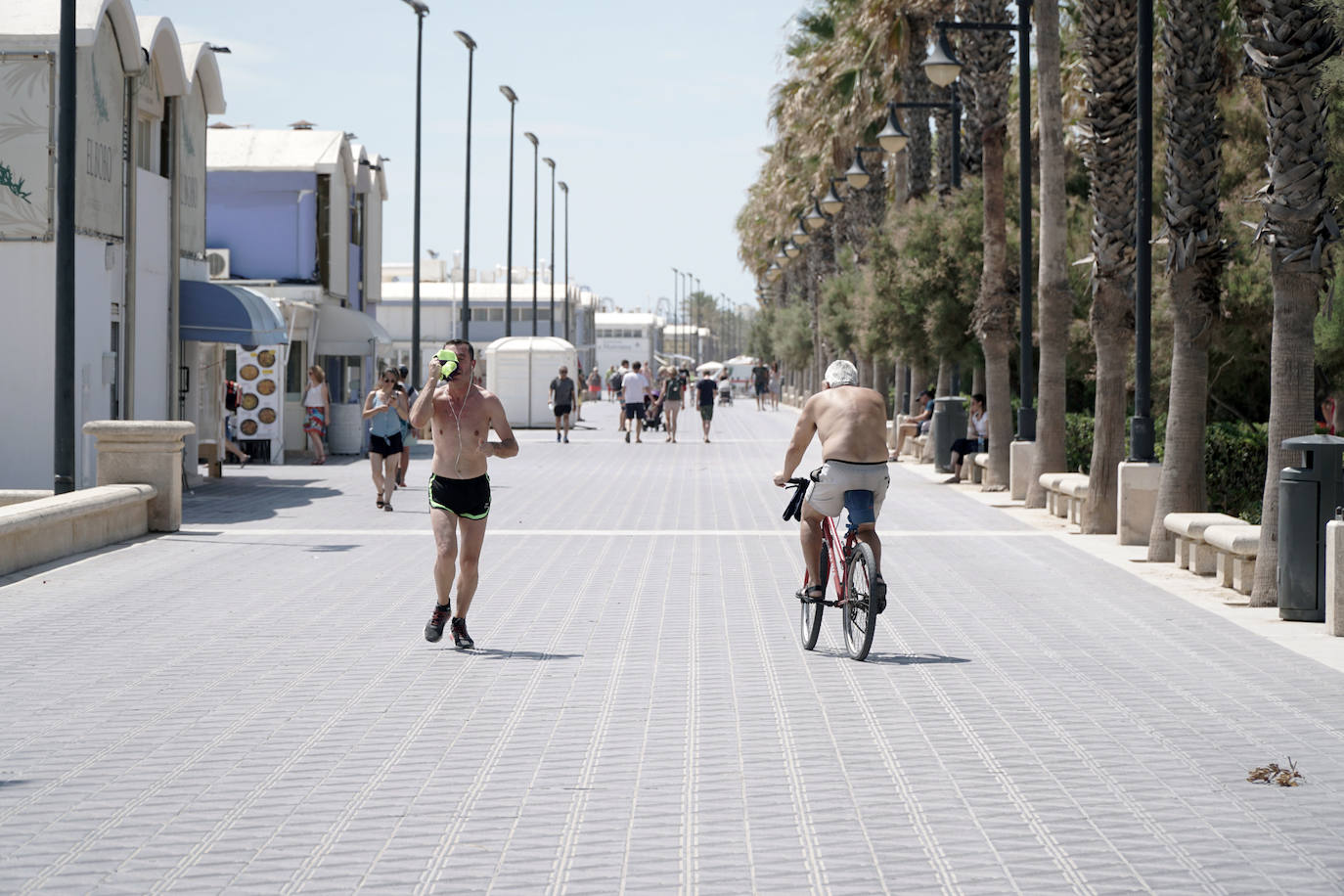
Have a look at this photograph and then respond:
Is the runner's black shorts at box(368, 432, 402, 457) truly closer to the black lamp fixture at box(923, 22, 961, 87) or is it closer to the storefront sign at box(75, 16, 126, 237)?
the storefront sign at box(75, 16, 126, 237)

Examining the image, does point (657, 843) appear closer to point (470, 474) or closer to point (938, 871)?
point (938, 871)

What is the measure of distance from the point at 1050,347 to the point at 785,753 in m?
14.2

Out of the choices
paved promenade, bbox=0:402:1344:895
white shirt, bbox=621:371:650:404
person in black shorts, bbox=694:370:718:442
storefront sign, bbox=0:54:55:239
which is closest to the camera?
paved promenade, bbox=0:402:1344:895

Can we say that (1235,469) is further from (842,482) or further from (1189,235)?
(842,482)

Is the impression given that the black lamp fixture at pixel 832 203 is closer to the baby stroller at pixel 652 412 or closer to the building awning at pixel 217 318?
the baby stroller at pixel 652 412

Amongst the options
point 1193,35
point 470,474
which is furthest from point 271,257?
point 470,474

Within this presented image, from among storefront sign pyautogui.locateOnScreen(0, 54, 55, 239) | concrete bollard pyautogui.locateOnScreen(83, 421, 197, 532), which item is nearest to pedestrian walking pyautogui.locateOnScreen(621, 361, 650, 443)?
storefront sign pyautogui.locateOnScreen(0, 54, 55, 239)

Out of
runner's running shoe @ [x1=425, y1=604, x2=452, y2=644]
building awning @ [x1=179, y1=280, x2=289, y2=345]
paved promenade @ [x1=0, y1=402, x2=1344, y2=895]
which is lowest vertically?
paved promenade @ [x1=0, y1=402, x2=1344, y2=895]

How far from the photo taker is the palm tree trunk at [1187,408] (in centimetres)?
1459

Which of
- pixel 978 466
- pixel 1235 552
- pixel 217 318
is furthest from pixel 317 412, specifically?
pixel 1235 552

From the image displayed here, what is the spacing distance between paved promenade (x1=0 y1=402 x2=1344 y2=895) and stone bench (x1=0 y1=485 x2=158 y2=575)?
1.22 ft

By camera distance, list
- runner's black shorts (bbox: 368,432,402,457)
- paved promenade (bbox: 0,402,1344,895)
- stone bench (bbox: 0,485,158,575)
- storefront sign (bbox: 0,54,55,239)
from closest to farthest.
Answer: paved promenade (bbox: 0,402,1344,895) < stone bench (bbox: 0,485,158,575) < storefront sign (bbox: 0,54,55,239) < runner's black shorts (bbox: 368,432,402,457)

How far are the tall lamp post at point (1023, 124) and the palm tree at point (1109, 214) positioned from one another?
2.84 m

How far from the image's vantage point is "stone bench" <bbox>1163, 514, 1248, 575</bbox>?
44.2 ft
